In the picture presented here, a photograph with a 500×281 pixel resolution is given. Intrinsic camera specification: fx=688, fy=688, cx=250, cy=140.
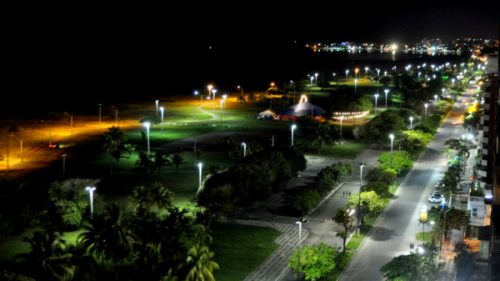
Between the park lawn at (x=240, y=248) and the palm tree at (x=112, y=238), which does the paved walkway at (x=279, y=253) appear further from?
the palm tree at (x=112, y=238)

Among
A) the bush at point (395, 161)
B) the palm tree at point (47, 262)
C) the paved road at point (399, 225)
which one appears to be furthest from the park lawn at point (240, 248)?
the bush at point (395, 161)

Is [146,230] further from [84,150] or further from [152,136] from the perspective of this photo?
[152,136]

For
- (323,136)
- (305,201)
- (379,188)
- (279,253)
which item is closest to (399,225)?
(379,188)

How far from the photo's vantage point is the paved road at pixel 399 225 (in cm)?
4297

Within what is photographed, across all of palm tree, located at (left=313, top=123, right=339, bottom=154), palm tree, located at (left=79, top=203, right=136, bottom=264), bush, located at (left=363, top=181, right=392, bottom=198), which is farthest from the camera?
palm tree, located at (left=313, top=123, right=339, bottom=154)

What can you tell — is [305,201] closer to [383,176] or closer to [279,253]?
[383,176]

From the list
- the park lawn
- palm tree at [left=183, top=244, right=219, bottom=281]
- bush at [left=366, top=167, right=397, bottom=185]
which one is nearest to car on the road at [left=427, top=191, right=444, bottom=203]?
bush at [left=366, top=167, right=397, bottom=185]

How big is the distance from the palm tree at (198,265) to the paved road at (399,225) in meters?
9.88

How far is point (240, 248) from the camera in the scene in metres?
46.5

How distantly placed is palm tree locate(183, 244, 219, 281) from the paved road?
32.4 feet

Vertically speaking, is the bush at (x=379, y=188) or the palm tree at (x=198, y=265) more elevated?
the bush at (x=379, y=188)

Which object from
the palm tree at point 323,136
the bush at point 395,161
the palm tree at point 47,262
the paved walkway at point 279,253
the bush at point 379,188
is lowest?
the paved walkway at point 279,253

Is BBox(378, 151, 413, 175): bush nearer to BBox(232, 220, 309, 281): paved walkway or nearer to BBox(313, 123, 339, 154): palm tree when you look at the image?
BBox(313, 123, 339, 154): palm tree

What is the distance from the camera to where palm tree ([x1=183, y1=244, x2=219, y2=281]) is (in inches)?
1351
